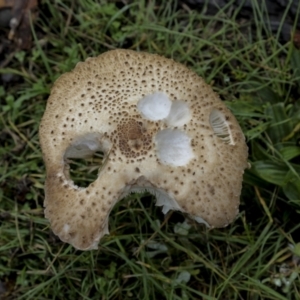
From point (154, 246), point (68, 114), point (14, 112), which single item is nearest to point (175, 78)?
point (68, 114)

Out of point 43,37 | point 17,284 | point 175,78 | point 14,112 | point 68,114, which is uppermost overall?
point 175,78

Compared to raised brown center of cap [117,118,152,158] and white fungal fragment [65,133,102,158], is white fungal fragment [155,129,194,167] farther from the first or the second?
white fungal fragment [65,133,102,158]

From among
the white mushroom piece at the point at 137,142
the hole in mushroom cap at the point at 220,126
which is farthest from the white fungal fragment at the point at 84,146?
the hole in mushroom cap at the point at 220,126

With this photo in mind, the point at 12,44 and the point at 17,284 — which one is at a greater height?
the point at 12,44

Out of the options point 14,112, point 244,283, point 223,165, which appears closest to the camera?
point 223,165

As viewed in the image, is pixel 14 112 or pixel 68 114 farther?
pixel 14 112

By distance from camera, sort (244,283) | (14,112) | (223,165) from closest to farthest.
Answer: (223,165) → (244,283) → (14,112)

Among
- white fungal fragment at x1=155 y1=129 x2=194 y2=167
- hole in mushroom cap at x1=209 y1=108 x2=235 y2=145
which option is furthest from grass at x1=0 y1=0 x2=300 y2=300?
white fungal fragment at x1=155 y1=129 x2=194 y2=167

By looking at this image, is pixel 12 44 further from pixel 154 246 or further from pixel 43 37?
pixel 154 246
